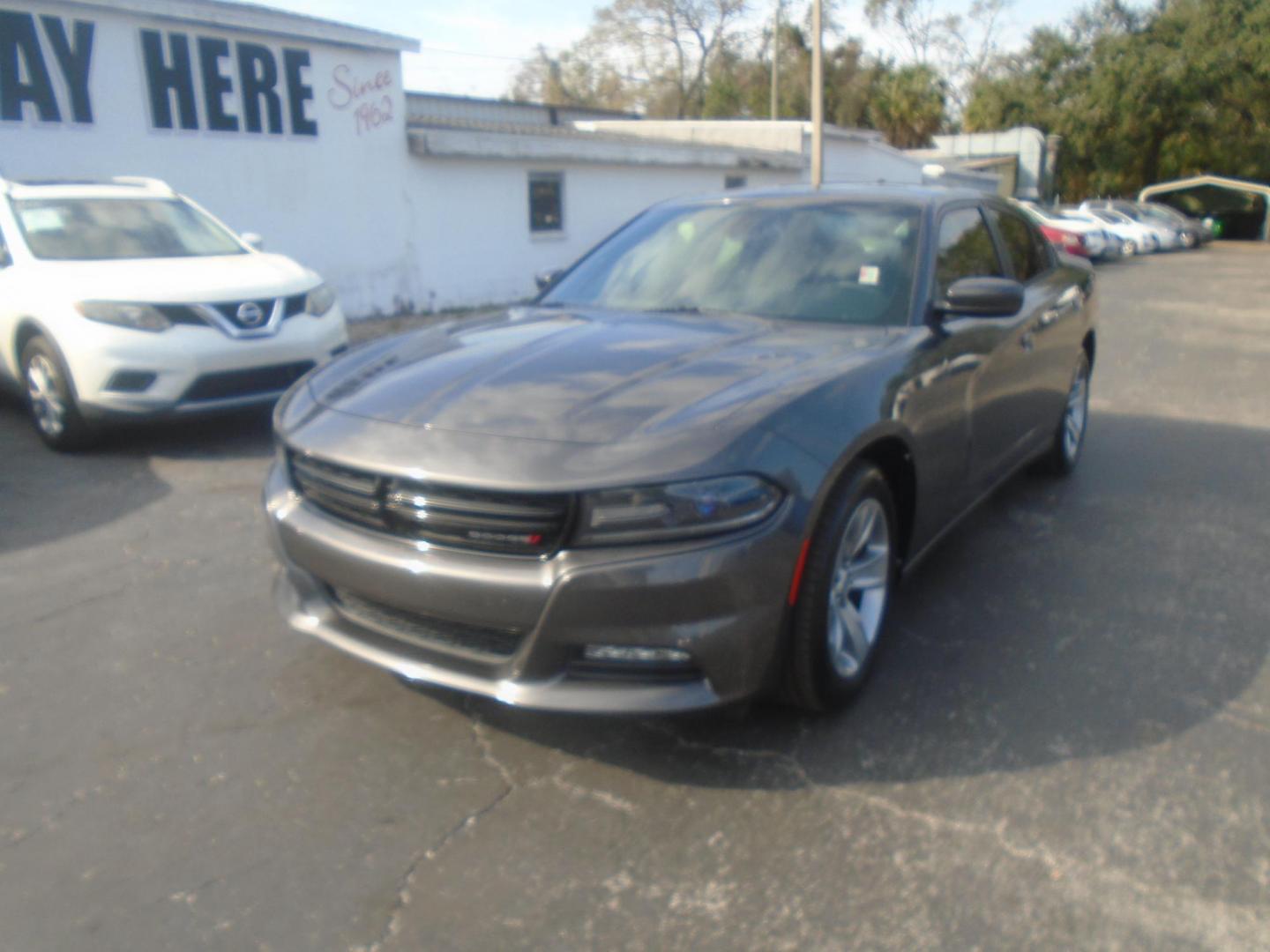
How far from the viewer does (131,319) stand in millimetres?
6004

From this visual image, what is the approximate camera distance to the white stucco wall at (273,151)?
10352 mm

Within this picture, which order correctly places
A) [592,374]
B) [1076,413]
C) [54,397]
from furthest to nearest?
[54,397] < [1076,413] < [592,374]

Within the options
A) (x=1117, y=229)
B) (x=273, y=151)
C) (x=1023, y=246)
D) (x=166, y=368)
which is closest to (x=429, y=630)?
(x=1023, y=246)

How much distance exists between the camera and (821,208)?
414cm

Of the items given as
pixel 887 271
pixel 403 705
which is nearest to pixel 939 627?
pixel 887 271

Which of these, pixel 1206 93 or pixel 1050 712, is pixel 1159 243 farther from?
pixel 1050 712

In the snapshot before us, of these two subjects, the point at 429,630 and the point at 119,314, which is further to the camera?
the point at 119,314

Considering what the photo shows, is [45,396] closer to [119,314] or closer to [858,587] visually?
[119,314]

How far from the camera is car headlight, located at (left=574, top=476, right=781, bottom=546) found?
8.27 ft

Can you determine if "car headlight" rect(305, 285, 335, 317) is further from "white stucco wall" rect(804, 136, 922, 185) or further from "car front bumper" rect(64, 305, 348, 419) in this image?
"white stucco wall" rect(804, 136, 922, 185)

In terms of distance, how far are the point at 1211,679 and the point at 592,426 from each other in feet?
7.30

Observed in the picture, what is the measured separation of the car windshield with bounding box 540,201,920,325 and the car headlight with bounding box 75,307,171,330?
2.91m

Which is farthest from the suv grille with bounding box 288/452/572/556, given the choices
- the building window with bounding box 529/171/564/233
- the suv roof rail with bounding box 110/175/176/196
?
the building window with bounding box 529/171/564/233

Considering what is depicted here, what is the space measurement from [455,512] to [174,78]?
10.6 m
